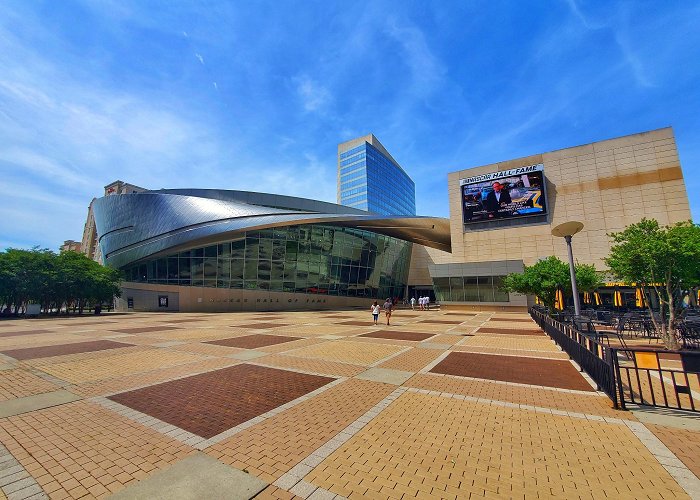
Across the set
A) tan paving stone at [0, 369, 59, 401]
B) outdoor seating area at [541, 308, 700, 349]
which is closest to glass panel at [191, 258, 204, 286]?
tan paving stone at [0, 369, 59, 401]

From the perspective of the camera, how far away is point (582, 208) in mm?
39844

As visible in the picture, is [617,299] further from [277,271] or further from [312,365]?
[277,271]

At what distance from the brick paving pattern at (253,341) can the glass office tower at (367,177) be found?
298ft

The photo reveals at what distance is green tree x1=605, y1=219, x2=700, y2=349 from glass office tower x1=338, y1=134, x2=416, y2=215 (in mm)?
92171

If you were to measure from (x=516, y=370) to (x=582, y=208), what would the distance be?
4040cm

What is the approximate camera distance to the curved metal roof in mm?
38844

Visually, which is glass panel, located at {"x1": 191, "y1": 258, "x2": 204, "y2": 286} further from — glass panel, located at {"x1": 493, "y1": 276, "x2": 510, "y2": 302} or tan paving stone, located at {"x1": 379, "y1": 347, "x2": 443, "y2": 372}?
glass panel, located at {"x1": 493, "y1": 276, "x2": 510, "y2": 302}

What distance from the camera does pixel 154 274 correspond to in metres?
41.8

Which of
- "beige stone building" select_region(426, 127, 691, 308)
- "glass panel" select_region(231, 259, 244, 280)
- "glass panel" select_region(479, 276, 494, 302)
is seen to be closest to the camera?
"beige stone building" select_region(426, 127, 691, 308)

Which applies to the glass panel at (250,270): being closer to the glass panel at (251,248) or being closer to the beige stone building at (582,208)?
the glass panel at (251,248)

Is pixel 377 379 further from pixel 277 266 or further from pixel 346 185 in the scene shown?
pixel 346 185

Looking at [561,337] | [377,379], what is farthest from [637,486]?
[561,337]

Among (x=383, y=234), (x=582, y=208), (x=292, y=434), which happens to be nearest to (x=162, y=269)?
(x=383, y=234)

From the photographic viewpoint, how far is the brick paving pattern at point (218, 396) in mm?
5363
